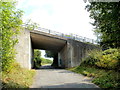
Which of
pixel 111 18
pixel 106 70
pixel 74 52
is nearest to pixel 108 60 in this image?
pixel 106 70

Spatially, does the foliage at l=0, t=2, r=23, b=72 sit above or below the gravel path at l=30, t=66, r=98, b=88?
above

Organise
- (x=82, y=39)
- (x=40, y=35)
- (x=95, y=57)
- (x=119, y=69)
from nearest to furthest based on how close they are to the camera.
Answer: (x=119, y=69)
(x=95, y=57)
(x=40, y=35)
(x=82, y=39)

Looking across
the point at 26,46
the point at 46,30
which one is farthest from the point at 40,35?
the point at 26,46

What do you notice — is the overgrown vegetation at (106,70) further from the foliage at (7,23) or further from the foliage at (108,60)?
the foliage at (7,23)

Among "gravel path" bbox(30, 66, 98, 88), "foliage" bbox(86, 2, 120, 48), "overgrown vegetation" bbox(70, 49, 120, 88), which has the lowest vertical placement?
"gravel path" bbox(30, 66, 98, 88)

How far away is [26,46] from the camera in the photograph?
15.6m

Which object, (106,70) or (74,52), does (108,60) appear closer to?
(106,70)

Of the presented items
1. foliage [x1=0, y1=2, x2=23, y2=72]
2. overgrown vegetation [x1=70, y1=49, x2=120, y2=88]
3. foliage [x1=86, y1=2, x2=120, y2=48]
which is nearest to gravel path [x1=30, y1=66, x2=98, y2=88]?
overgrown vegetation [x1=70, y1=49, x2=120, y2=88]

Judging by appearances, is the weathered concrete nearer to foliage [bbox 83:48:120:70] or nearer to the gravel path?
foliage [bbox 83:48:120:70]

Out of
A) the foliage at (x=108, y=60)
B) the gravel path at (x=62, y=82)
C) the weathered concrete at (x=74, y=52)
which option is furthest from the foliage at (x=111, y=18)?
the weathered concrete at (x=74, y=52)

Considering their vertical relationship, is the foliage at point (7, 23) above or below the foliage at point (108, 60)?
above

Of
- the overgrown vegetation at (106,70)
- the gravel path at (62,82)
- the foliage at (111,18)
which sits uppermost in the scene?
the foliage at (111,18)

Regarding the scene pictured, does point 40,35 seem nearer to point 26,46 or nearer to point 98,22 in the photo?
point 26,46

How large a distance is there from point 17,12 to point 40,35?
35.5 ft
